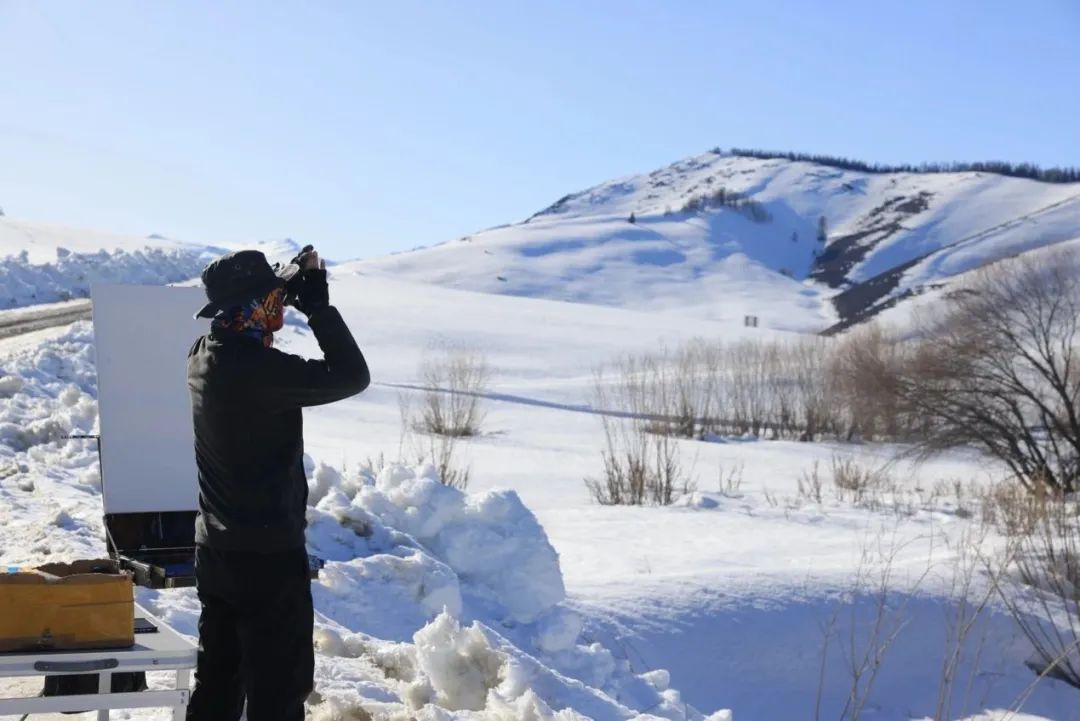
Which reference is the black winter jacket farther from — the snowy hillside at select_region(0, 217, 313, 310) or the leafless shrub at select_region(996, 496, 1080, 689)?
the snowy hillside at select_region(0, 217, 313, 310)

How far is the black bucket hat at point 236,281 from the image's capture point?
339cm

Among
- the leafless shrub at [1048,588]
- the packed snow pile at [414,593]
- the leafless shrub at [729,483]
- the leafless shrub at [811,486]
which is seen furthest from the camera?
the leafless shrub at [729,483]

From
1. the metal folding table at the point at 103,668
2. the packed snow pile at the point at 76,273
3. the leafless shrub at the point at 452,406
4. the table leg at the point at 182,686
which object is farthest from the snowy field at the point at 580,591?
the packed snow pile at the point at 76,273

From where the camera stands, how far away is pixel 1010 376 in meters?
19.3

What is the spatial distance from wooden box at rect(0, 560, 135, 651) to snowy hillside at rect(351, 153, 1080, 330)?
70605 millimetres

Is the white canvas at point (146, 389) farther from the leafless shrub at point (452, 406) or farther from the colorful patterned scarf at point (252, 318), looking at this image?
the leafless shrub at point (452, 406)

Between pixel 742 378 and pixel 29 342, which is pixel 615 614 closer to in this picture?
pixel 29 342

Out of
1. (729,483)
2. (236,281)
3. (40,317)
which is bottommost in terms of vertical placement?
(729,483)

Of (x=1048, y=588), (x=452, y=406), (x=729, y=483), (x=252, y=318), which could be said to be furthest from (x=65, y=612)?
(x=452, y=406)

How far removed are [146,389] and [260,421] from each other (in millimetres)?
3182

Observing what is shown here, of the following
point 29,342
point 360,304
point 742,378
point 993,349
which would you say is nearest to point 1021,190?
point 360,304

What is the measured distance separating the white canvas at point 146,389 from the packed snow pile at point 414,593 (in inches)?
24.2

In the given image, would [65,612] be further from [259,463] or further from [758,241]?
[758,241]

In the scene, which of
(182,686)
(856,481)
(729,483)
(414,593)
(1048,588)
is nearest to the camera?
(182,686)
